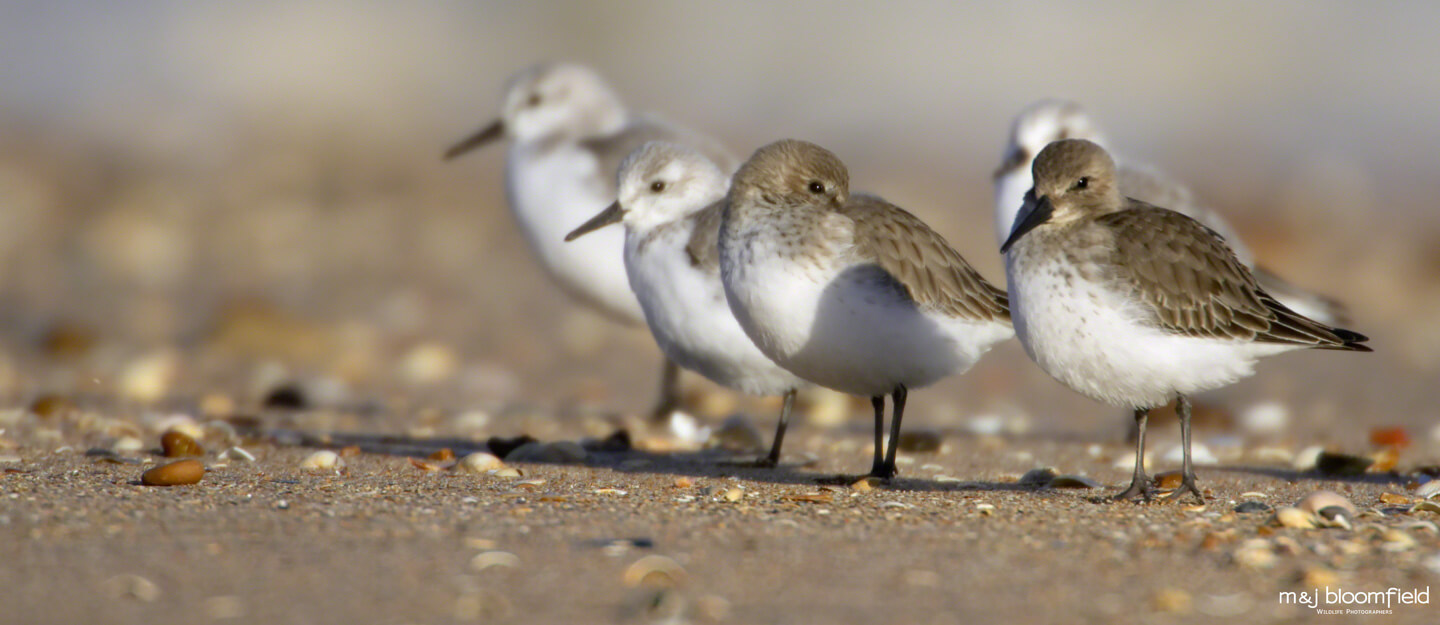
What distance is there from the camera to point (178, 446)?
17.5ft

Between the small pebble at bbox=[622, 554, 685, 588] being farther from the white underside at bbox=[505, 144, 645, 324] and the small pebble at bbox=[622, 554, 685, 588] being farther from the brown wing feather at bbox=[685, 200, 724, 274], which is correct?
the white underside at bbox=[505, 144, 645, 324]

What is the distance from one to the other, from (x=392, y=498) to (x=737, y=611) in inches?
55.7

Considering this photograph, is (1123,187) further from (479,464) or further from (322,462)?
(322,462)

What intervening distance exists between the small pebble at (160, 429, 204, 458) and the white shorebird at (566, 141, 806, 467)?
165 cm

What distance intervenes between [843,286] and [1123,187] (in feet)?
7.55

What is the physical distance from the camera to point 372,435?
639cm

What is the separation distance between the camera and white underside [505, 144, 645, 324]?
7.20 meters

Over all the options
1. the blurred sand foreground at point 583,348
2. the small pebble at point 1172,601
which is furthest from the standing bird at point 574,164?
the small pebble at point 1172,601

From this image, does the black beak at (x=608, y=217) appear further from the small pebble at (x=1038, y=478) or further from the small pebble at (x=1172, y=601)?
the small pebble at (x=1172, y=601)

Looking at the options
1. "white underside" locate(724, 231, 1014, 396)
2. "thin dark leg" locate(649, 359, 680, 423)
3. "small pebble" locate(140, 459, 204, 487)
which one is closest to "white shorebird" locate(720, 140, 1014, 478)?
"white underside" locate(724, 231, 1014, 396)

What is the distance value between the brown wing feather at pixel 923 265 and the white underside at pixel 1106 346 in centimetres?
53

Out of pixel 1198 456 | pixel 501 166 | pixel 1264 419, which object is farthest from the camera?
pixel 501 166

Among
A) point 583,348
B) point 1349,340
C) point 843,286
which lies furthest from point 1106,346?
point 583,348

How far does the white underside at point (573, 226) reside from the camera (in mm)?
7203
